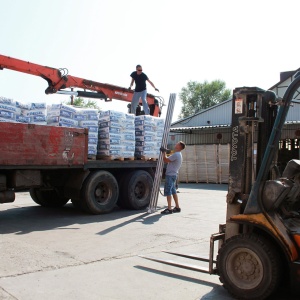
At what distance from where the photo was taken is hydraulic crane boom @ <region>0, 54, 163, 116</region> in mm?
10358

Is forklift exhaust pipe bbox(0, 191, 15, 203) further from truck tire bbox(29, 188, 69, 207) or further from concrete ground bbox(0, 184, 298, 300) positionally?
truck tire bbox(29, 188, 69, 207)

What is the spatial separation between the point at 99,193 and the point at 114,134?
1.58 m

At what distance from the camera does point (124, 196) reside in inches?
446

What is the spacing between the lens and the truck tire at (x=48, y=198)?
11.7 m

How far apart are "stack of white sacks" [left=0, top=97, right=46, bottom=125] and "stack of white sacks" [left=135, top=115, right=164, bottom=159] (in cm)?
312

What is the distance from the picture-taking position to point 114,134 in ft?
34.7

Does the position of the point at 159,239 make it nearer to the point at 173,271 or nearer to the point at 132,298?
the point at 173,271

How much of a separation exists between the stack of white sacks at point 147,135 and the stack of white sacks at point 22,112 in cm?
312

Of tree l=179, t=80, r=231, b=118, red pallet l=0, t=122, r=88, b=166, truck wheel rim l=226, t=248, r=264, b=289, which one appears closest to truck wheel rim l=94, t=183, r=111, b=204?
red pallet l=0, t=122, r=88, b=166

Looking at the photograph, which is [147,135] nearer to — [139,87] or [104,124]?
[104,124]

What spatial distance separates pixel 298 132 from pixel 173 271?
2030 cm

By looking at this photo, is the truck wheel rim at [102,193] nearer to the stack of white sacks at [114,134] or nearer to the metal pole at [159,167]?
the stack of white sacks at [114,134]

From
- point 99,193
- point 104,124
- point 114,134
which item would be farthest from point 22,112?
point 99,193

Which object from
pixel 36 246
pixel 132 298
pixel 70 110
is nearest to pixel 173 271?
pixel 132 298
